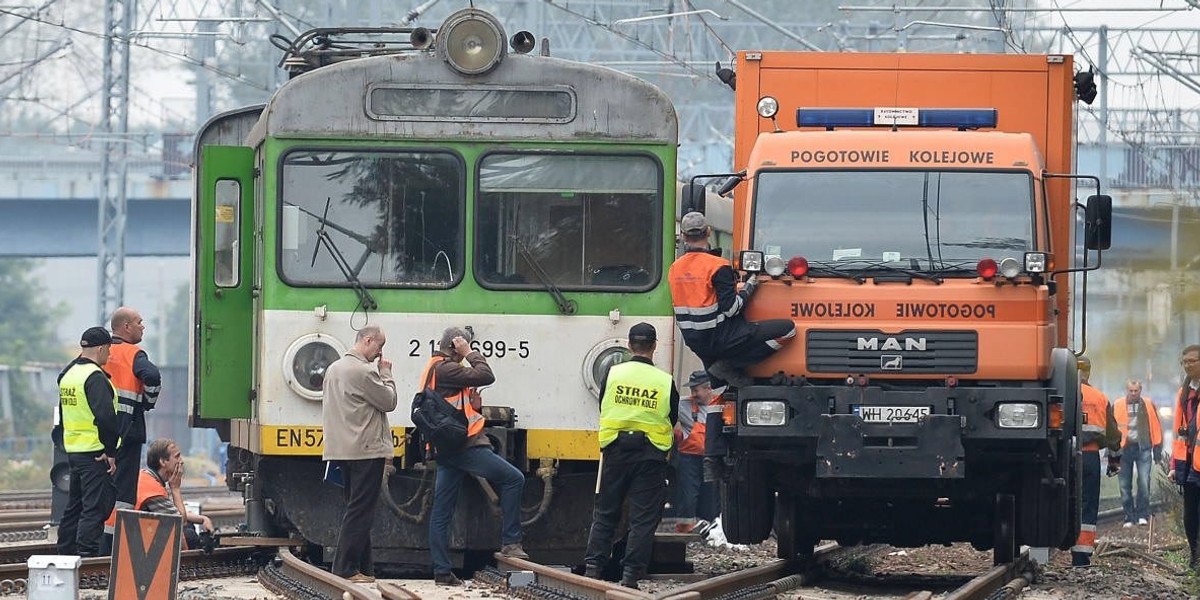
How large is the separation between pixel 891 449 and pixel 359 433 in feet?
9.91

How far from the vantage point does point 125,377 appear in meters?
13.6

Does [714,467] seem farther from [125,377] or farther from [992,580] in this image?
[125,377]

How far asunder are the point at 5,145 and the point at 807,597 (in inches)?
2659

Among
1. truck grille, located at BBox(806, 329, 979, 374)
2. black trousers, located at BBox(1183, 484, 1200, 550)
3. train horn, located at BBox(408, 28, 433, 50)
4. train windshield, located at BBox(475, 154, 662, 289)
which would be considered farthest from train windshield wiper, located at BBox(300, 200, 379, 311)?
black trousers, located at BBox(1183, 484, 1200, 550)

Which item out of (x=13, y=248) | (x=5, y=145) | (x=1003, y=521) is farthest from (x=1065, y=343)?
(x=5, y=145)

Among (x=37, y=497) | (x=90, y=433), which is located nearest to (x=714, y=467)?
(x=90, y=433)

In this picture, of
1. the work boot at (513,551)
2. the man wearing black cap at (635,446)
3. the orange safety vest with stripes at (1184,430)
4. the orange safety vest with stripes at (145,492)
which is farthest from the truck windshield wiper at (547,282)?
the orange safety vest with stripes at (1184,430)

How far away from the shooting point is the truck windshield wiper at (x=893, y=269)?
38.7 feet

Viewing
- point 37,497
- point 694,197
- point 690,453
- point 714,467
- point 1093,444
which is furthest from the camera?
point 37,497

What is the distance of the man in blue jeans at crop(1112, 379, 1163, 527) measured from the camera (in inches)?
918

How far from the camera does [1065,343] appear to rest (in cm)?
1308

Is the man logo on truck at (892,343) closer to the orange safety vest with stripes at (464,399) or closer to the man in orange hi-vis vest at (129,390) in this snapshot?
the orange safety vest with stripes at (464,399)

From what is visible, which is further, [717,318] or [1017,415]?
[717,318]

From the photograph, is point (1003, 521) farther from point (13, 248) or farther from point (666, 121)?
point (13, 248)
